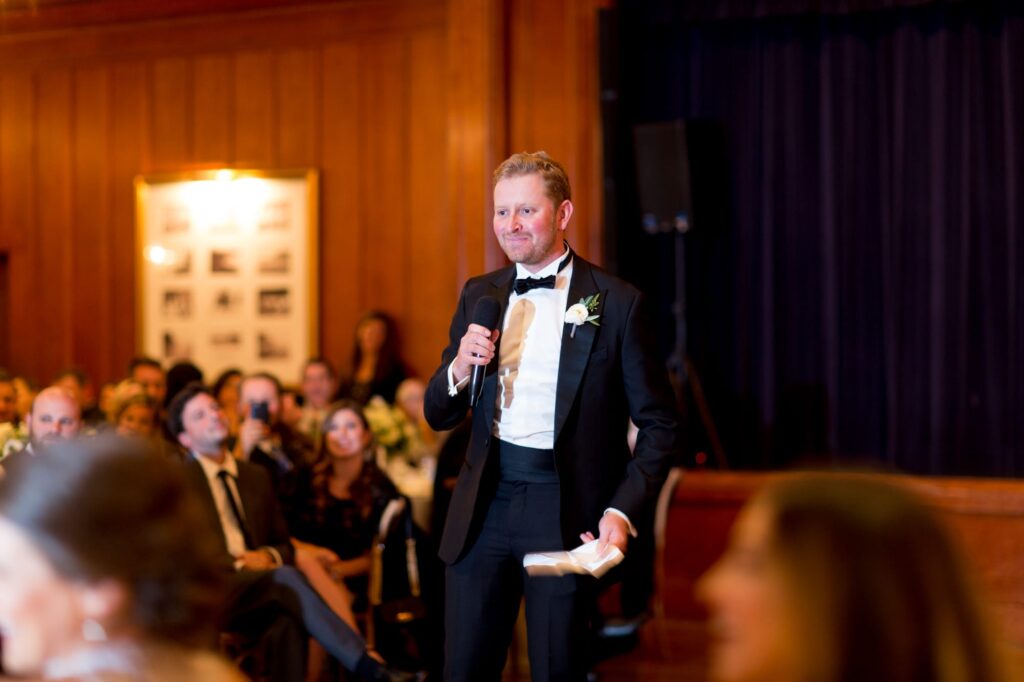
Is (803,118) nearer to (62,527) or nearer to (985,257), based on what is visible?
(985,257)

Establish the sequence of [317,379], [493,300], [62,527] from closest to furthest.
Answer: [62,527] → [493,300] → [317,379]

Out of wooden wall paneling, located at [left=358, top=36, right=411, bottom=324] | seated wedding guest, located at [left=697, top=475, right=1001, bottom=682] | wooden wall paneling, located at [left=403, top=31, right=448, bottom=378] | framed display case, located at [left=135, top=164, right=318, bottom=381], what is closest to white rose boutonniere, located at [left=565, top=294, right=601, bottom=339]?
seated wedding guest, located at [left=697, top=475, right=1001, bottom=682]

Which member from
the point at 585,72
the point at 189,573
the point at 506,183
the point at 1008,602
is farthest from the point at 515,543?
the point at 585,72

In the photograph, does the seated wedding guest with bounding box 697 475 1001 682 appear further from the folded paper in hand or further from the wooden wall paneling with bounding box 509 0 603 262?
the wooden wall paneling with bounding box 509 0 603 262

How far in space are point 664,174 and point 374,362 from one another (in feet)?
7.05

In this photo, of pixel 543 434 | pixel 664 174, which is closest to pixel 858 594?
pixel 543 434

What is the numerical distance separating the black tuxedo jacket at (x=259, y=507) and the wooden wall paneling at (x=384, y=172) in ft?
10.8

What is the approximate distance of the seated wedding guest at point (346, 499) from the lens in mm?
4844

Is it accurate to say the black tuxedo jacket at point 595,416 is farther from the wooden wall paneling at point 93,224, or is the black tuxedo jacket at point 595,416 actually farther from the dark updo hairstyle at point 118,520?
the wooden wall paneling at point 93,224

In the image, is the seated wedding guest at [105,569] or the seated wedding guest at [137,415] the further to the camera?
the seated wedding guest at [137,415]

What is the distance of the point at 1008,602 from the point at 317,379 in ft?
12.4

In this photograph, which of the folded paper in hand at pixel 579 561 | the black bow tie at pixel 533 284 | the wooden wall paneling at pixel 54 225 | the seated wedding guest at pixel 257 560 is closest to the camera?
the folded paper in hand at pixel 579 561

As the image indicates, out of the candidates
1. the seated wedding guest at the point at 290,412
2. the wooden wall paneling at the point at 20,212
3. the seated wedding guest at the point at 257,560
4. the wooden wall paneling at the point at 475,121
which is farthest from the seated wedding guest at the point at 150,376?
the wooden wall paneling at the point at 20,212

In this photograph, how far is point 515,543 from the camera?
2.82m
